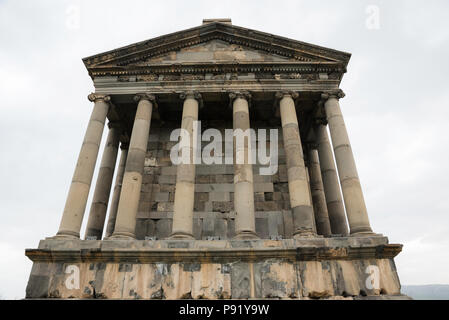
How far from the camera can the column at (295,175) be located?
430 inches

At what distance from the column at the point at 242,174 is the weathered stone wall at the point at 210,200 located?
1946mm

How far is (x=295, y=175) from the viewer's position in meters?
11.8

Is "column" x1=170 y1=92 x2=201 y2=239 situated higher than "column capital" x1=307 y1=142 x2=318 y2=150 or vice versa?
"column capital" x1=307 y1=142 x2=318 y2=150

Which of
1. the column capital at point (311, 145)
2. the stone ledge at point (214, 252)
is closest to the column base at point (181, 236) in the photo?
the stone ledge at point (214, 252)

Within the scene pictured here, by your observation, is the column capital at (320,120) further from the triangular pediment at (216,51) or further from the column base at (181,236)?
the column base at (181,236)

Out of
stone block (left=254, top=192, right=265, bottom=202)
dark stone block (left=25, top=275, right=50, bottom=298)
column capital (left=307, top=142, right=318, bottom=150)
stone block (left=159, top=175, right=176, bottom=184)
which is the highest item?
column capital (left=307, top=142, right=318, bottom=150)

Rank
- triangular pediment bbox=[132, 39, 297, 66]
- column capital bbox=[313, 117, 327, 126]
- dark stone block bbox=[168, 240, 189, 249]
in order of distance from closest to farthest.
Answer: dark stone block bbox=[168, 240, 189, 249]
triangular pediment bbox=[132, 39, 297, 66]
column capital bbox=[313, 117, 327, 126]

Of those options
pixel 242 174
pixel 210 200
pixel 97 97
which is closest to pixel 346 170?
pixel 242 174

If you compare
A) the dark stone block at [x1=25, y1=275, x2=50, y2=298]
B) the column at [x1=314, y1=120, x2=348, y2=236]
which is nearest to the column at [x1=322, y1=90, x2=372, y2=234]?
the column at [x1=314, y1=120, x2=348, y2=236]

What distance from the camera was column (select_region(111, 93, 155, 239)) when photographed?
11117 millimetres

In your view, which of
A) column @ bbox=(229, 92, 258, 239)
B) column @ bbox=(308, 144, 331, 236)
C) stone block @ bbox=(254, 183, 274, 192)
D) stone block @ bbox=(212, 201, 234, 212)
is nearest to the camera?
column @ bbox=(229, 92, 258, 239)

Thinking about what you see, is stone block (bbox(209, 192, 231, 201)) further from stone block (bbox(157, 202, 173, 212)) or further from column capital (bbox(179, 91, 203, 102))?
column capital (bbox(179, 91, 203, 102))

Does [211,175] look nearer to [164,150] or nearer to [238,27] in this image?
[164,150]

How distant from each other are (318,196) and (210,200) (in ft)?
19.2
